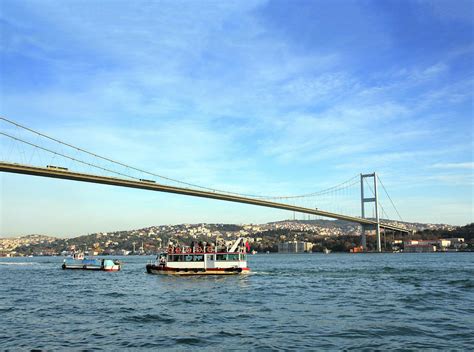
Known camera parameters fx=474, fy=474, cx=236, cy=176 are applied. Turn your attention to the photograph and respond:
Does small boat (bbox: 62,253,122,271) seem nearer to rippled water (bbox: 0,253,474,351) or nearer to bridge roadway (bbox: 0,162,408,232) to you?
bridge roadway (bbox: 0,162,408,232)

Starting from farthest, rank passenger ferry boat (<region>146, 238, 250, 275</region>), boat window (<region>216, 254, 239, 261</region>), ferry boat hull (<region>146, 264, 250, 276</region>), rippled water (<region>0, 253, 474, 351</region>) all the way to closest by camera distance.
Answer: boat window (<region>216, 254, 239, 261</region>), passenger ferry boat (<region>146, 238, 250, 275</region>), ferry boat hull (<region>146, 264, 250, 276</region>), rippled water (<region>0, 253, 474, 351</region>)

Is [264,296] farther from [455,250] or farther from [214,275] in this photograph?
[455,250]

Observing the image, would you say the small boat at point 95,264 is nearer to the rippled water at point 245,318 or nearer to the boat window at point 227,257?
the boat window at point 227,257

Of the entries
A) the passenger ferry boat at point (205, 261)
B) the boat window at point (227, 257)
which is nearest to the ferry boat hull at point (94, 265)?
the passenger ferry boat at point (205, 261)

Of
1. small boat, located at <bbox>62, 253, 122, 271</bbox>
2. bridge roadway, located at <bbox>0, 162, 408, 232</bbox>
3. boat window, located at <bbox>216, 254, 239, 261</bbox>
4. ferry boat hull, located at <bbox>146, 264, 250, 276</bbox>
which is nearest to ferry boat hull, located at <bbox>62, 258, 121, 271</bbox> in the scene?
small boat, located at <bbox>62, 253, 122, 271</bbox>

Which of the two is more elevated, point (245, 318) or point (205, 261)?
point (205, 261)

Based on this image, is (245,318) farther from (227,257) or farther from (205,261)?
(227,257)

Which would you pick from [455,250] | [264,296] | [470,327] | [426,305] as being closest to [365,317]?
[470,327]

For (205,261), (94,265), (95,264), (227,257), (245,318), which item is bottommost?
(245,318)

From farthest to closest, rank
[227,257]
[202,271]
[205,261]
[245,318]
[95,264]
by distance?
[95,264], [227,257], [205,261], [202,271], [245,318]

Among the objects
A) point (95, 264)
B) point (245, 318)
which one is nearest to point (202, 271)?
point (245, 318)
